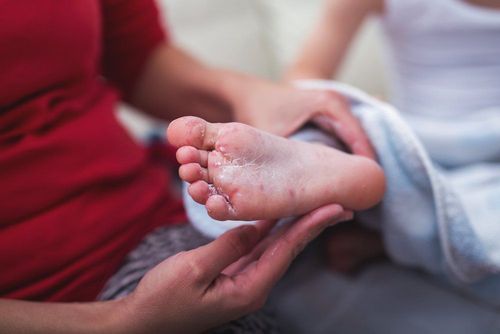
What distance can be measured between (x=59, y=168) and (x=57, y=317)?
0.43 feet

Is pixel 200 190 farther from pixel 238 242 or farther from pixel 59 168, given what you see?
pixel 59 168

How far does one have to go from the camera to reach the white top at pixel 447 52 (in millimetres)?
585

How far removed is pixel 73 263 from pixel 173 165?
28cm

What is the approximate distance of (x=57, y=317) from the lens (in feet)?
1.18

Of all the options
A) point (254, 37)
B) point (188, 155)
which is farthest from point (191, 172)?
point (254, 37)

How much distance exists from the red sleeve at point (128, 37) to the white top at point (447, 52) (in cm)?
31

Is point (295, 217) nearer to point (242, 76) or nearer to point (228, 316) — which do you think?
point (228, 316)

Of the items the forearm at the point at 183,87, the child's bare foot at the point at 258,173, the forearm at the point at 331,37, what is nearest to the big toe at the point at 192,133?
the child's bare foot at the point at 258,173

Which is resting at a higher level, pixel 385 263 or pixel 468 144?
pixel 468 144

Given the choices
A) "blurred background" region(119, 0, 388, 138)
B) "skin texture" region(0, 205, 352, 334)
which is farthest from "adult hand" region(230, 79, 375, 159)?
"blurred background" region(119, 0, 388, 138)

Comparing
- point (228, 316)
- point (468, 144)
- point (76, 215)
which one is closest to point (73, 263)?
point (76, 215)

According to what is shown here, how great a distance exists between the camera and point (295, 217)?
1.26 ft

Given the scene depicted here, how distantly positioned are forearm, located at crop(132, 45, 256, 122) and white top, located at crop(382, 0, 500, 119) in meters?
0.24

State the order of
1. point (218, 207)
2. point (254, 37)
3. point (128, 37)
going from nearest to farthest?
point (218, 207) → point (128, 37) → point (254, 37)
